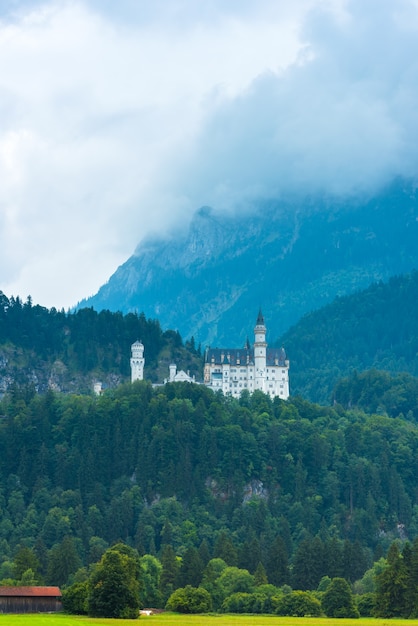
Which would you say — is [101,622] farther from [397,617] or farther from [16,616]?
[397,617]

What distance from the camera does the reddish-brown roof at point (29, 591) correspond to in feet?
518

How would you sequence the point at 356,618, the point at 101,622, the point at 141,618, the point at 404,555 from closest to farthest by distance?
the point at 101,622
the point at 141,618
the point at 356,618
the point at 404,555

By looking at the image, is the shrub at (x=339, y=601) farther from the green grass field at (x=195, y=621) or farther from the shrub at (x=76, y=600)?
the shrub at (x=76, y=600)

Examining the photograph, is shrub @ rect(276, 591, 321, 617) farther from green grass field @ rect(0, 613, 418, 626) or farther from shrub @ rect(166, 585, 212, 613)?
shrub @ rect(166, 585, 212, 613)

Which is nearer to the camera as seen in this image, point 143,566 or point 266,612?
point 266,612

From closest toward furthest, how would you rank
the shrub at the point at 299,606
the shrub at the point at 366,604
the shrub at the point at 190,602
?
the shrub at the point at 299,606 → the shrub at the point at 190,602 → the shrub at the point at 366,604

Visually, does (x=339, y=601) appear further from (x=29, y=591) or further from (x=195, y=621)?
(x=29, y=591)

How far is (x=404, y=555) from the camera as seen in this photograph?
180m

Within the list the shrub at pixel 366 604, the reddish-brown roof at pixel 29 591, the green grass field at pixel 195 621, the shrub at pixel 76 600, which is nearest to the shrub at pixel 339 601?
the shrub at pixel 366 604

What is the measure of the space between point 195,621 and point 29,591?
19.8 metres

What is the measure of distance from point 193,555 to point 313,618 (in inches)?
1582

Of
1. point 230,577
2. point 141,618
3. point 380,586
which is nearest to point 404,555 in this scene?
point 380,586

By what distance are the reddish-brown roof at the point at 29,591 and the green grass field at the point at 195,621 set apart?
272 inches

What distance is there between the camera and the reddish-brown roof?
157875mm
